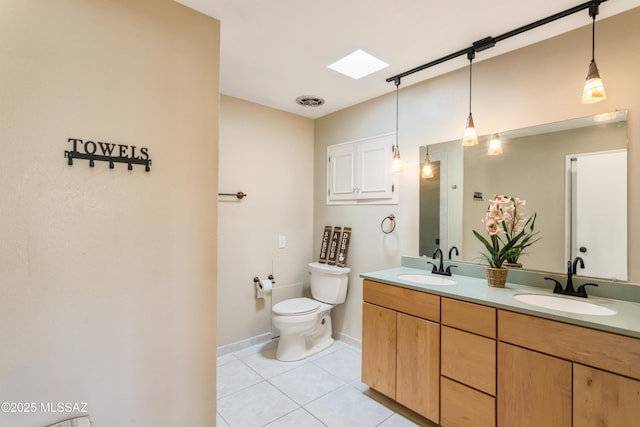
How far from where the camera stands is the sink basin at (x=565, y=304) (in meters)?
1.55

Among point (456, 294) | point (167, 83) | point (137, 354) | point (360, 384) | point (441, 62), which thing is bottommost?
point (360, 384)

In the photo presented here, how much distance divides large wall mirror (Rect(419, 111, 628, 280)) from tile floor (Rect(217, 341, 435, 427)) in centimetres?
130

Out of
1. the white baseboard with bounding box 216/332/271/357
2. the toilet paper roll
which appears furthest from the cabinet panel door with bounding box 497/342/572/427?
the white baseboard with bounding box 216/332/271/357

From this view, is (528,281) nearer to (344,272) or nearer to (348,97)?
(344,272)

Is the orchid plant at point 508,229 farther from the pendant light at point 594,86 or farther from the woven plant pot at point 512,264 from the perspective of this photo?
the pendant light at point 594,86

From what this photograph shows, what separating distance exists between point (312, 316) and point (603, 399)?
2.03 m

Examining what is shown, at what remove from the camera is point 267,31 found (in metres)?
1.87

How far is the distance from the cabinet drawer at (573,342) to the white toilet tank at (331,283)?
65.3 inches

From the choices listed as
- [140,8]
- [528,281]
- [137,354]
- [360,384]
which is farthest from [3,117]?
[528,281]

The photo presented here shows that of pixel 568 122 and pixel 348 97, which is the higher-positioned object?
pixel 348 97

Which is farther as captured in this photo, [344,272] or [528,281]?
[344,272]

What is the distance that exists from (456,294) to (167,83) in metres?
2.08

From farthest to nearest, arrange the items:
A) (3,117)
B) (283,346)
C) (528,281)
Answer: (283,346)
(528,281)
(3,117)

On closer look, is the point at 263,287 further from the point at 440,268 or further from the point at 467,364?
the point at 467,364
